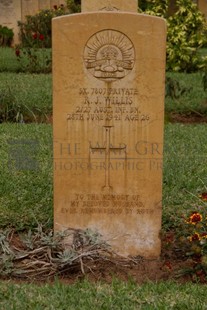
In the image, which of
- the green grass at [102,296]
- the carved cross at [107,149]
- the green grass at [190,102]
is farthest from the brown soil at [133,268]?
the green grass at [190,102]

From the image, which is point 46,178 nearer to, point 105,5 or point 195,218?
point 105,5

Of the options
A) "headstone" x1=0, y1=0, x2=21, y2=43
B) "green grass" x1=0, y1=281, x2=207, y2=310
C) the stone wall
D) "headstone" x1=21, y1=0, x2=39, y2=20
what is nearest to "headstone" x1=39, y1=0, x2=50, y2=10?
"headstone" x1=21, y1=0, x2=39, y2=20

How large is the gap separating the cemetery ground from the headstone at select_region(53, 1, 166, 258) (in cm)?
17

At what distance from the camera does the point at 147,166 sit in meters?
4.92

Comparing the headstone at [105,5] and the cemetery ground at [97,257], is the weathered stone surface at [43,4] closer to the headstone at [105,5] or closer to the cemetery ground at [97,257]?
the cemetery ground at [97,257]

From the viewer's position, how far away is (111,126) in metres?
4.88

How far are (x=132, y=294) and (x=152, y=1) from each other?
11984 mm

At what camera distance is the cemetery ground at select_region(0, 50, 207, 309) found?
13.5 ft

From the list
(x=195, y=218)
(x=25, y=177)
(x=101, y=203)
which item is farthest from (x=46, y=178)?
(x=195, y=218)

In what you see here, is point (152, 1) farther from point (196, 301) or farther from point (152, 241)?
point (196, 301)

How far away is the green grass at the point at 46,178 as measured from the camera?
18.2 feet

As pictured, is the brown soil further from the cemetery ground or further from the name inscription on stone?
the name inscription on stone

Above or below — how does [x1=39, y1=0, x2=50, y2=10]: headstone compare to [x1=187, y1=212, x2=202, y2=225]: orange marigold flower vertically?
above

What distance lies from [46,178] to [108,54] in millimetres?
2039
